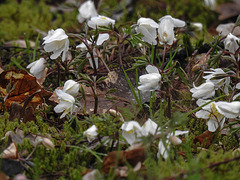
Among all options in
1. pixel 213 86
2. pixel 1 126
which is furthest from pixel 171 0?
pixel 1 126

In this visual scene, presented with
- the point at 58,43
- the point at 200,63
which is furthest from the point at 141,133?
the point at 200,63

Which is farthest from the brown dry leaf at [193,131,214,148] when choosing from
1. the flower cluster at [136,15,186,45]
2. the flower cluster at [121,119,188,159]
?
the flower cluster at [136,15,186,45]

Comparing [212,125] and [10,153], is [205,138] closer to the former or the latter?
[212,125]

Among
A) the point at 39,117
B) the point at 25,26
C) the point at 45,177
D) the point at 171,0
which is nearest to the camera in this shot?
the point at 45,177

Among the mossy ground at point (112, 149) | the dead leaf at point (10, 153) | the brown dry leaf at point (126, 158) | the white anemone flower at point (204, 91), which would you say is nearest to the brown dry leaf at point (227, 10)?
the mossy ground at point (112, 149)

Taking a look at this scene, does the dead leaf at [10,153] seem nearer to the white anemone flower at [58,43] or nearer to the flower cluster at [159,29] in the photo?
the white anemone flower at [58,43]

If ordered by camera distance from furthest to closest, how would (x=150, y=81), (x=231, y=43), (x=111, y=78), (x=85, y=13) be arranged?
(x=85, y=13)
(x=111, y=78)
(x=231, y=43)
(x=150, y=81)

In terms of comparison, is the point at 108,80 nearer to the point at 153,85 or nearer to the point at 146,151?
the point at 153,85
